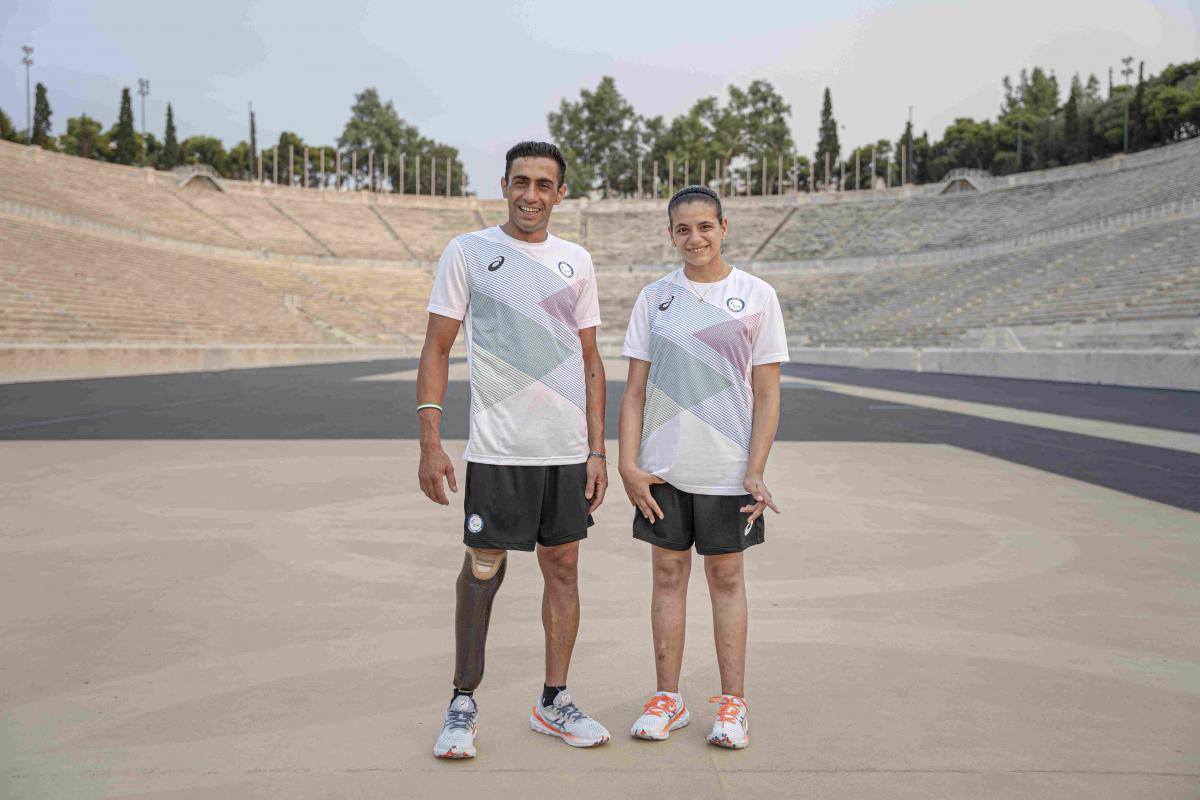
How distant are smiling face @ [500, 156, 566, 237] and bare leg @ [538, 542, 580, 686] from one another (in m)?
1.11

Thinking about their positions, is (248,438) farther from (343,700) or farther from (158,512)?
(343,700)

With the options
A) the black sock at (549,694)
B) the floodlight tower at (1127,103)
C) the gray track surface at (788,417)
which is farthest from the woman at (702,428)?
the floodlight tower at (1127,103)

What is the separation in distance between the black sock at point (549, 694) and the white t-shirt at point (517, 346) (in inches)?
29.4

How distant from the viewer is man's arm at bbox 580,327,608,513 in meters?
3.29

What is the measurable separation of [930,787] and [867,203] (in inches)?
2882

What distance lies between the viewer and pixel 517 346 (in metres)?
3.23

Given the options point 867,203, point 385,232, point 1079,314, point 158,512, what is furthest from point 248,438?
point 867,203

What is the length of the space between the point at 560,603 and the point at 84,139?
325 ft

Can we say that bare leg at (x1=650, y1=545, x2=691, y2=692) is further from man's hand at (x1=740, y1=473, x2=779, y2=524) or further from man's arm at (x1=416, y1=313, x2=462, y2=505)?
man's arm at (x1=416, y1=313, x2=462, y2=505)

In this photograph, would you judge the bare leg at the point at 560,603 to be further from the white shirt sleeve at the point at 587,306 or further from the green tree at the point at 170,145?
the green tree at the point at 170,145

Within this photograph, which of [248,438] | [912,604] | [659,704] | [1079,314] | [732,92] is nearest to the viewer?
[659,704]

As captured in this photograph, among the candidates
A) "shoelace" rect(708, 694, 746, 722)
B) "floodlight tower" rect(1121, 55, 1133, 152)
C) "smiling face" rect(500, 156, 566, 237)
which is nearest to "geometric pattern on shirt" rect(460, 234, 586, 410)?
"smiling face" rect(500, 156, 566, 237)

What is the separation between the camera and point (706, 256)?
10.9ft

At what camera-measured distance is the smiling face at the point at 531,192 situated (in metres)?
3.24
